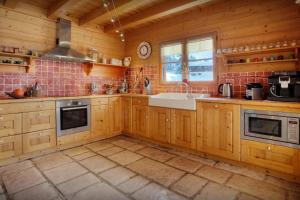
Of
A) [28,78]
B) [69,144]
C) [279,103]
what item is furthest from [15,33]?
[279,103]

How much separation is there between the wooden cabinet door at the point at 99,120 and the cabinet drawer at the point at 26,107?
2.78ft

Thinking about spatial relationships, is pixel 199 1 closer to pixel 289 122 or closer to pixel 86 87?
pixel 289 122

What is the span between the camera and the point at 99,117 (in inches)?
153

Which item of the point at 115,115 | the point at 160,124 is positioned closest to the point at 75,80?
the point at 115,115

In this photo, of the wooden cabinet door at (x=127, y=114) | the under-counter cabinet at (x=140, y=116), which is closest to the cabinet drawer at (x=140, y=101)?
the under-counter cabinet at (x=140, y=116)

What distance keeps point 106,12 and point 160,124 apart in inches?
92.2

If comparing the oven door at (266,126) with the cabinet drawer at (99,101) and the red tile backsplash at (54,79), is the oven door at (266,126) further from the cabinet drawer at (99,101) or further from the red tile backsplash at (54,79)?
the red tile backsplash at (54,79)

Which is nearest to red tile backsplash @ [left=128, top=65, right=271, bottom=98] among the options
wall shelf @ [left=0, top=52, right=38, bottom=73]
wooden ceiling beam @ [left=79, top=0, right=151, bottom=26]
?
wooden ceiling beam @ [left=79, top=0, right=151, bottom=26]

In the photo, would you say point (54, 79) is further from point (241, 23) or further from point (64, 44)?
point (241, 23)

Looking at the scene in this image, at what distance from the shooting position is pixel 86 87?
14.1 feet

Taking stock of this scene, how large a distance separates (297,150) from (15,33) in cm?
462

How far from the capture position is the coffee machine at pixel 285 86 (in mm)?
2327

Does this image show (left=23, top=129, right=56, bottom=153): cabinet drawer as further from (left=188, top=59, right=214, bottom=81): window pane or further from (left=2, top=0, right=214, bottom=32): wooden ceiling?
(left=188, top=59, right=214, bottom=81): window pane

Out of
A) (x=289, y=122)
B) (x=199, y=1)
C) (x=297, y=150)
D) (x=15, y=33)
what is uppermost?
(x=199, y=1)
